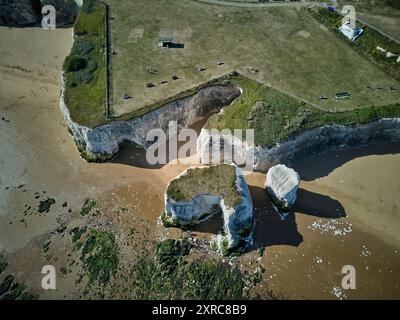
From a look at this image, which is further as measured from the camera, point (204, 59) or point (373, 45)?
point (373, 45)

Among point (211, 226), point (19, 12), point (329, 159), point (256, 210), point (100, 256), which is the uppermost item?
point (19, 12)

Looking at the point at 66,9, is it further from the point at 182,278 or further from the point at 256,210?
the point at 182,278

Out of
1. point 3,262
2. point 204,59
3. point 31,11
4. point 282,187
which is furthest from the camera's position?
point 31,11

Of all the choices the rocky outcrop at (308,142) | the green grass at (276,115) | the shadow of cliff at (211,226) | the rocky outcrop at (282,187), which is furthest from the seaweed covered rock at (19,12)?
the rocky outcrop at (282,187)

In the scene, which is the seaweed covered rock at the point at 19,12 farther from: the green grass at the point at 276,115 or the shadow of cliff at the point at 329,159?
the shadow of cliff at the point at 329,159

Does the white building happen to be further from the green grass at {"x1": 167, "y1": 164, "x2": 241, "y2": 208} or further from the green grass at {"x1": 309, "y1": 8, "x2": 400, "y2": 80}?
the green grass at {"x1": 167, "y1": 164, "x2": 241, "y2": 208}

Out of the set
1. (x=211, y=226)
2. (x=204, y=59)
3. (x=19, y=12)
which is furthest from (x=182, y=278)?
(x=19, y=12)
